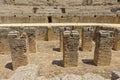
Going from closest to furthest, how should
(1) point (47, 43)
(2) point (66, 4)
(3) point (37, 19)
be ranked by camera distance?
1. (1) point (47, 43)
2. (3) point (37, 19)
3. (2) point (66, 4)

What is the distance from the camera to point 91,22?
15953mm

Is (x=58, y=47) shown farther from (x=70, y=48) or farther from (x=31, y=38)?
(x=70, y=48)

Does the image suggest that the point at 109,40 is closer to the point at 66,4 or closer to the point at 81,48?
the point at 81,48

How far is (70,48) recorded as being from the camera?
9.73 m

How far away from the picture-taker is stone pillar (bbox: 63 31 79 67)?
9.62 meters

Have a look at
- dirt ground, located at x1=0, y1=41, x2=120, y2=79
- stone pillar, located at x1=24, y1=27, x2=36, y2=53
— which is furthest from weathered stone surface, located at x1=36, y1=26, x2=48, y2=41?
stone pillar, located at x1=24, y1=27, x2=36, y2=53

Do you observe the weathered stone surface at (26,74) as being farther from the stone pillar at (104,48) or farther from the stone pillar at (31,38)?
the stone pillar at (31,38)

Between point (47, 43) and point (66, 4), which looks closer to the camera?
point (47, 43)

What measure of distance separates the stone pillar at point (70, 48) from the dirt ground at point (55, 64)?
0.31m

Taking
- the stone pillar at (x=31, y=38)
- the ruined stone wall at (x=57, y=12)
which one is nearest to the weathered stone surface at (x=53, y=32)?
the ruined stone wall at (x=57, y=12)

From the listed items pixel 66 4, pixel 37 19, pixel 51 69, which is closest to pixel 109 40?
pixel 51 69

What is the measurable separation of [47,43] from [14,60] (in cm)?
427

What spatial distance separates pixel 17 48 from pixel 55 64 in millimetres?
2200

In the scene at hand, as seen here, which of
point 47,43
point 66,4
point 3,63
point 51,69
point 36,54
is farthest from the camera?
point 66,4
